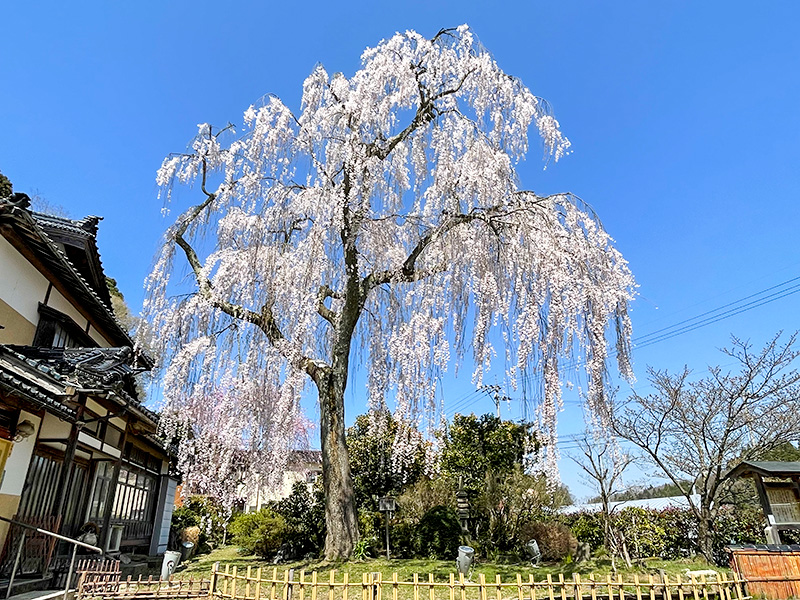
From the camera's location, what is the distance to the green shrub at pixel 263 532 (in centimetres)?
1207

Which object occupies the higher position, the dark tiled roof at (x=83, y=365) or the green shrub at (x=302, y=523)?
the dark tiled roof at (x=83, y=365)

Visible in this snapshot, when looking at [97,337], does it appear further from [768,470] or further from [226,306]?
[768,470]

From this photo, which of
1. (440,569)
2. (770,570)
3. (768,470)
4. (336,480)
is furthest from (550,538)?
(336,480)

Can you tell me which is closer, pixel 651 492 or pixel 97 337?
pixel 97 337

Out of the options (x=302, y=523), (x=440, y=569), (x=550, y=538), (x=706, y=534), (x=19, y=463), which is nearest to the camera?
(x=19, y=463)

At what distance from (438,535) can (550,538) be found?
3562 millimetres

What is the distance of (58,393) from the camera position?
18.5ft

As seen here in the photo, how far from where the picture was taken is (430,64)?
8539mm

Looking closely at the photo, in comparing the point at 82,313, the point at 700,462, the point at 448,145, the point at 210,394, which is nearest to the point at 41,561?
the point at 210,394

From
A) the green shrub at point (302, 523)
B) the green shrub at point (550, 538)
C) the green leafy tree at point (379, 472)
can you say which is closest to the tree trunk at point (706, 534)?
the green shrub at point (550, 538)

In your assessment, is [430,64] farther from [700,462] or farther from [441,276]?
[700,462]

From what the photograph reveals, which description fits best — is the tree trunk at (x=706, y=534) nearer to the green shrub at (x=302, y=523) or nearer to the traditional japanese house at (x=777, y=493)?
the traditional japanese house at (x=777, y=493)

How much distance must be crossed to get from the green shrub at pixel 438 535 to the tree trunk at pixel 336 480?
11.6ft

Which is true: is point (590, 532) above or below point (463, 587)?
above
